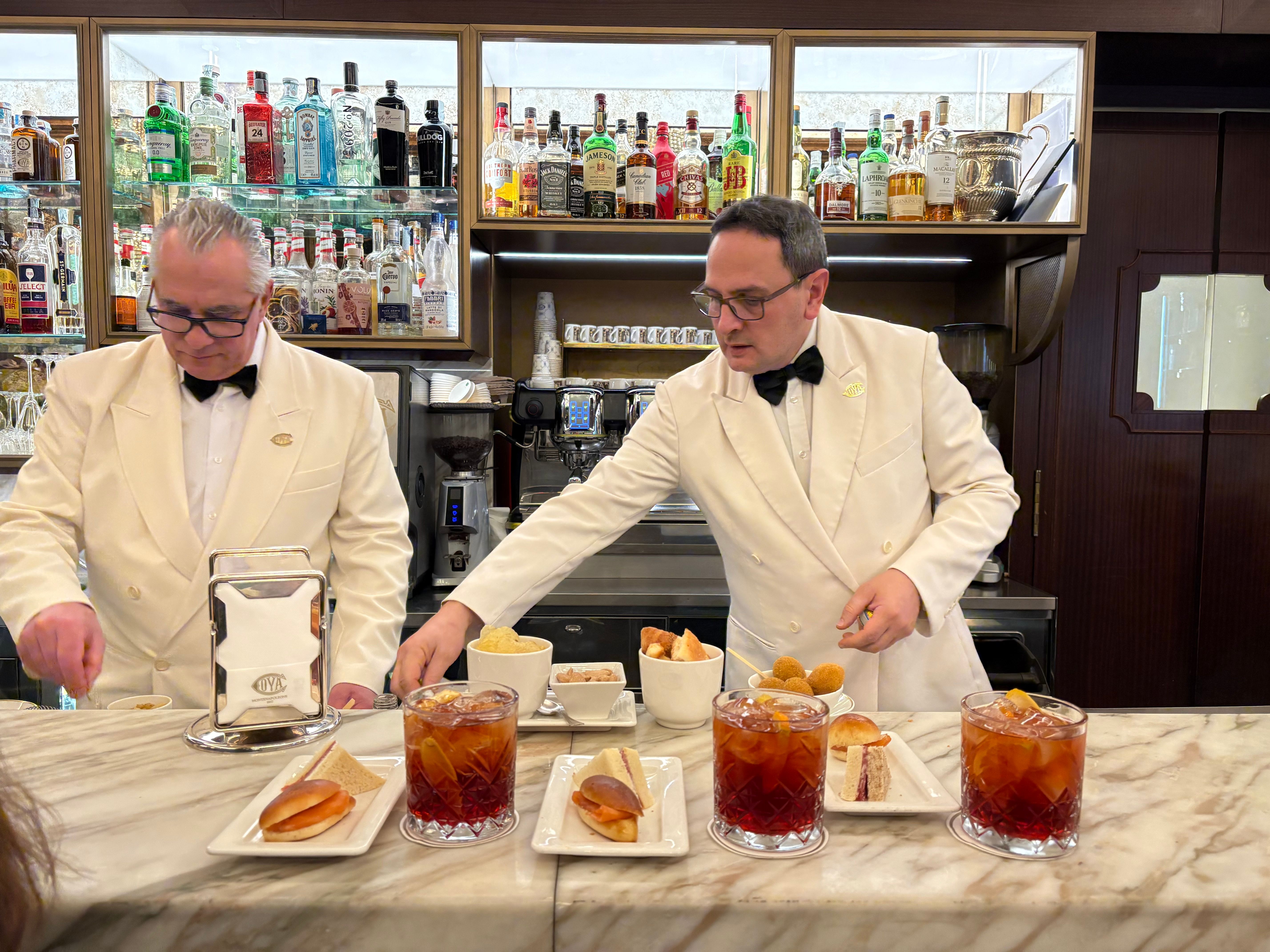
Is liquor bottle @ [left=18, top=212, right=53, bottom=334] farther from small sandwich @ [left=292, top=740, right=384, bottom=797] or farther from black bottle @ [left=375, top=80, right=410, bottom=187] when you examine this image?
small sandwich @ [left=292, top=740, right=384, bottom=797]

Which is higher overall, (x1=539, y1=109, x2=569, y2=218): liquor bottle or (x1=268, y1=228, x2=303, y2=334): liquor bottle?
(x1=539, y1=109, x2=569, y2=218): liquor bottle

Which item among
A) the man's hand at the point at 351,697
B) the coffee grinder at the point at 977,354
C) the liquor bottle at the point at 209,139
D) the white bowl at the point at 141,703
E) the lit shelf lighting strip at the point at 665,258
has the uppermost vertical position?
the liquor bottle at the point at 209,139

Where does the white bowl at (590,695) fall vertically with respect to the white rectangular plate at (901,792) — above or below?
above

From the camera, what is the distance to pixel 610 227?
2711 millimetres

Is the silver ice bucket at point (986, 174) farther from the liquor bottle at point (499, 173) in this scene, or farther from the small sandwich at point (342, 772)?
the small sandwich at point (342, 772)

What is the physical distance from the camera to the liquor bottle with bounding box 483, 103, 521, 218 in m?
2.74

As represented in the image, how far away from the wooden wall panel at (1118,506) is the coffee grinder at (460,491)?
2193 mm

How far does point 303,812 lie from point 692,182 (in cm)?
225

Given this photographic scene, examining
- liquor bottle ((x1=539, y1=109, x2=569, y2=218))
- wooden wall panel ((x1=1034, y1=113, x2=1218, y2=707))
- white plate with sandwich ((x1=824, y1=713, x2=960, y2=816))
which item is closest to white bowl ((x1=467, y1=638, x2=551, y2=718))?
white plate with sandwich ((x1=824, y1=713, x2=960, y2=816))

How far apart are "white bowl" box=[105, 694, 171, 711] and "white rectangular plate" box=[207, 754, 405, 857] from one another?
0.42 m

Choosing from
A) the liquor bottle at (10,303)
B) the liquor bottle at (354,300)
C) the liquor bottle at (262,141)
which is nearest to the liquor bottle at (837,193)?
the liquor bottle at (354,300)

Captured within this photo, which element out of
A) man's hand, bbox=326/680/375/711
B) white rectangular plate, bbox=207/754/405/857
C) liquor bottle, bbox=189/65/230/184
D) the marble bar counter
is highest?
liquor bottle, bbox=189/65/230/184

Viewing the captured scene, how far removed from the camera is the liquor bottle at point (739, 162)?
2.73 meters

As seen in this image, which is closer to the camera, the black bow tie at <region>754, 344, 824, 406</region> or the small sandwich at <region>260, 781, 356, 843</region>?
the small sandwich at <region>260, 781, 356, 843</region>
